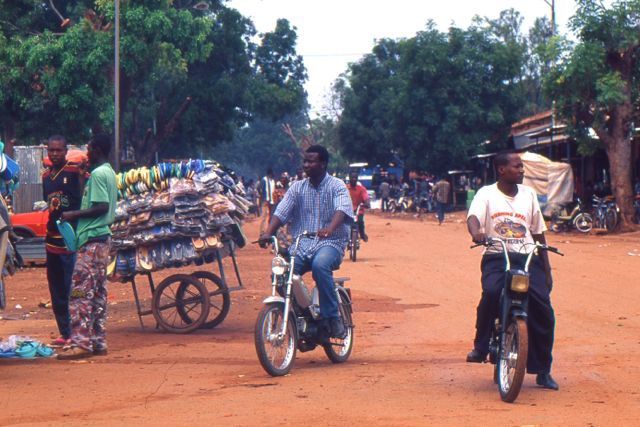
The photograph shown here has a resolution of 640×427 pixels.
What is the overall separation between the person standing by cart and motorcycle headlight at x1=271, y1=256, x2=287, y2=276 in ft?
8.50

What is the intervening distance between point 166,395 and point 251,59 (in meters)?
45.1

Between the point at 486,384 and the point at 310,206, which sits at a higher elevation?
the point at 310,206

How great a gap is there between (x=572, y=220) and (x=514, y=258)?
27.6m

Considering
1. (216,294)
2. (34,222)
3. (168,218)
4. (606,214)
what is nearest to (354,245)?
(34,222)

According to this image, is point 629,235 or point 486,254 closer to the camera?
point 486,254

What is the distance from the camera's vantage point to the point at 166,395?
7.92 m

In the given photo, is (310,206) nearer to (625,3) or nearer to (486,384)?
(486,384)

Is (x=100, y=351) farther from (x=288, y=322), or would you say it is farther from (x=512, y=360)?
(x=512, y=360)

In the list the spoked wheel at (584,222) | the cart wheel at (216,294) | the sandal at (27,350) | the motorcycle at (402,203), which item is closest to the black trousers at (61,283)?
the sandal at (27,350)

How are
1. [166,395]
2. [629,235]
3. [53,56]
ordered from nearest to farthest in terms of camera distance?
[166,395], [629,235], [53,56]

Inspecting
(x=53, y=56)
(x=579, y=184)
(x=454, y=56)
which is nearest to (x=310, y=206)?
(x=53, y=56)

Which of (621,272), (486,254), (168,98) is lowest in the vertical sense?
(621,272)

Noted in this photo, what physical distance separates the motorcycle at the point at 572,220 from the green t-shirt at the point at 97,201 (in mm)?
25757

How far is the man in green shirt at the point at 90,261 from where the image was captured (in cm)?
985
